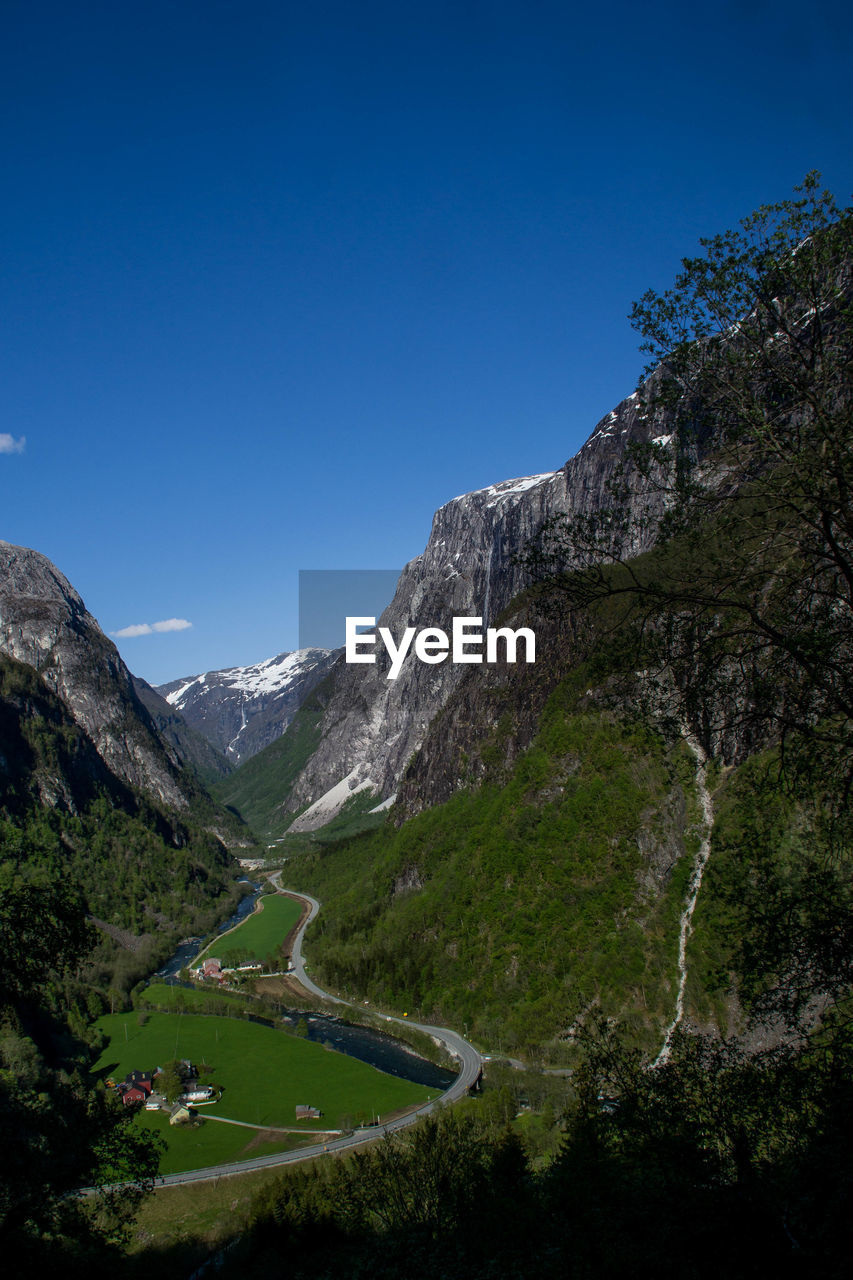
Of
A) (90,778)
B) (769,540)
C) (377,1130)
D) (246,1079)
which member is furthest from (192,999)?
(769,540)

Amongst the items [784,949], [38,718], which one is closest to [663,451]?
[784,949]

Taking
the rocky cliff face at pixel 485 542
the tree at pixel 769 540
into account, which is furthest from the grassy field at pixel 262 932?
the tree at pixel 769 540

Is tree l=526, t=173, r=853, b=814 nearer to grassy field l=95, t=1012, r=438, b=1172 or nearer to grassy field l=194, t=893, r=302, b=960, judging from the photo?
grassy field l=95, t=1012, r=438, b=1172

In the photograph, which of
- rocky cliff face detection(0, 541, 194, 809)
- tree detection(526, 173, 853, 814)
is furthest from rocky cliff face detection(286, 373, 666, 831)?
tree detection(526, 173, 853, 814)

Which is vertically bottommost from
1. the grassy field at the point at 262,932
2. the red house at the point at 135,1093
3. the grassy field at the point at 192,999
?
the grassy field at the point at 262,932

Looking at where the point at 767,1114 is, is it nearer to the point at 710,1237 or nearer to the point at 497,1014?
the point at 710,1237

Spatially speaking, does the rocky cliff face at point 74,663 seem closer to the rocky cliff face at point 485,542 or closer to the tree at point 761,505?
the rocky cliff face at point 485,542
